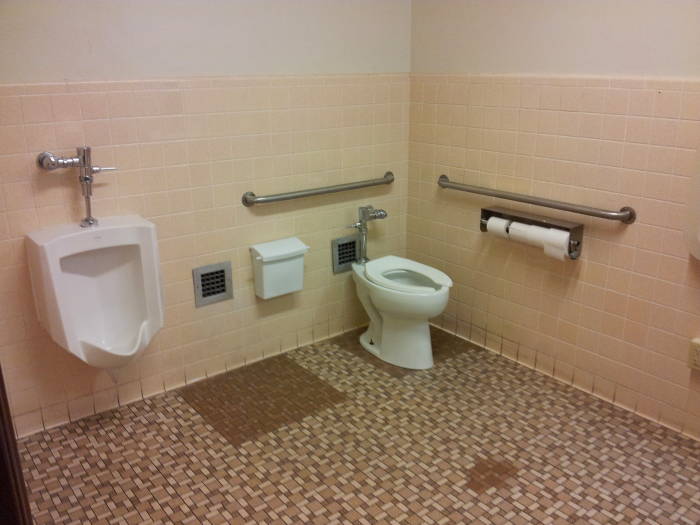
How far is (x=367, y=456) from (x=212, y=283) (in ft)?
3.36

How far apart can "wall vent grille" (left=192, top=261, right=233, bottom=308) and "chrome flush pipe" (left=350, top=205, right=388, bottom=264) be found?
2.25ft

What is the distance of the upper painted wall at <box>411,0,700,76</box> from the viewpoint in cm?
225

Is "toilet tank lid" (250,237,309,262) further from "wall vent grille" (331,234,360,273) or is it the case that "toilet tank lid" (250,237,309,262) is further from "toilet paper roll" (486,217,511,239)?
"toilet paper roll" (486,217,511,239)

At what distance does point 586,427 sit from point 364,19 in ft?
6.65

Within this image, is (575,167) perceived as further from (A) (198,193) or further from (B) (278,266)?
(A) (198,193)

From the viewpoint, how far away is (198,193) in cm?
269

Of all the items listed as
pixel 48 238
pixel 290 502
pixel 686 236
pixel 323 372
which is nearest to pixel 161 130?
pixel 48 238

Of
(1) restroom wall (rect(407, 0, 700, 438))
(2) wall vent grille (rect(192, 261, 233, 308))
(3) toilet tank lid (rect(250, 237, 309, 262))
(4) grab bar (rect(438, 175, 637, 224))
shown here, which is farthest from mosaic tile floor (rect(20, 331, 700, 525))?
(4) grab bar (rect(438, 175, 637, 224))

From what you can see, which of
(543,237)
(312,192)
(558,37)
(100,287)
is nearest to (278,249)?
(312,192)

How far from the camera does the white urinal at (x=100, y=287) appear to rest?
2.23 m

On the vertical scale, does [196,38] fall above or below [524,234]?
above

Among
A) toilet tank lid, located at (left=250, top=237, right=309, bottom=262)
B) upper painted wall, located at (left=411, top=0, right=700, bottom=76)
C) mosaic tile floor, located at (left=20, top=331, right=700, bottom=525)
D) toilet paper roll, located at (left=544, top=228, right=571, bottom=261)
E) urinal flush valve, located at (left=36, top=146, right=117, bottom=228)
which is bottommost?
mosaic tile floor, located at (left=20, top=331, right=700, bottom=525)

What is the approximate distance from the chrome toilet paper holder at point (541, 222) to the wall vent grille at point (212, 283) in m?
1.18

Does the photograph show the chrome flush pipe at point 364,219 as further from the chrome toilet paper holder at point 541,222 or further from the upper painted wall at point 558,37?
the upper painted wall at point 558,37
